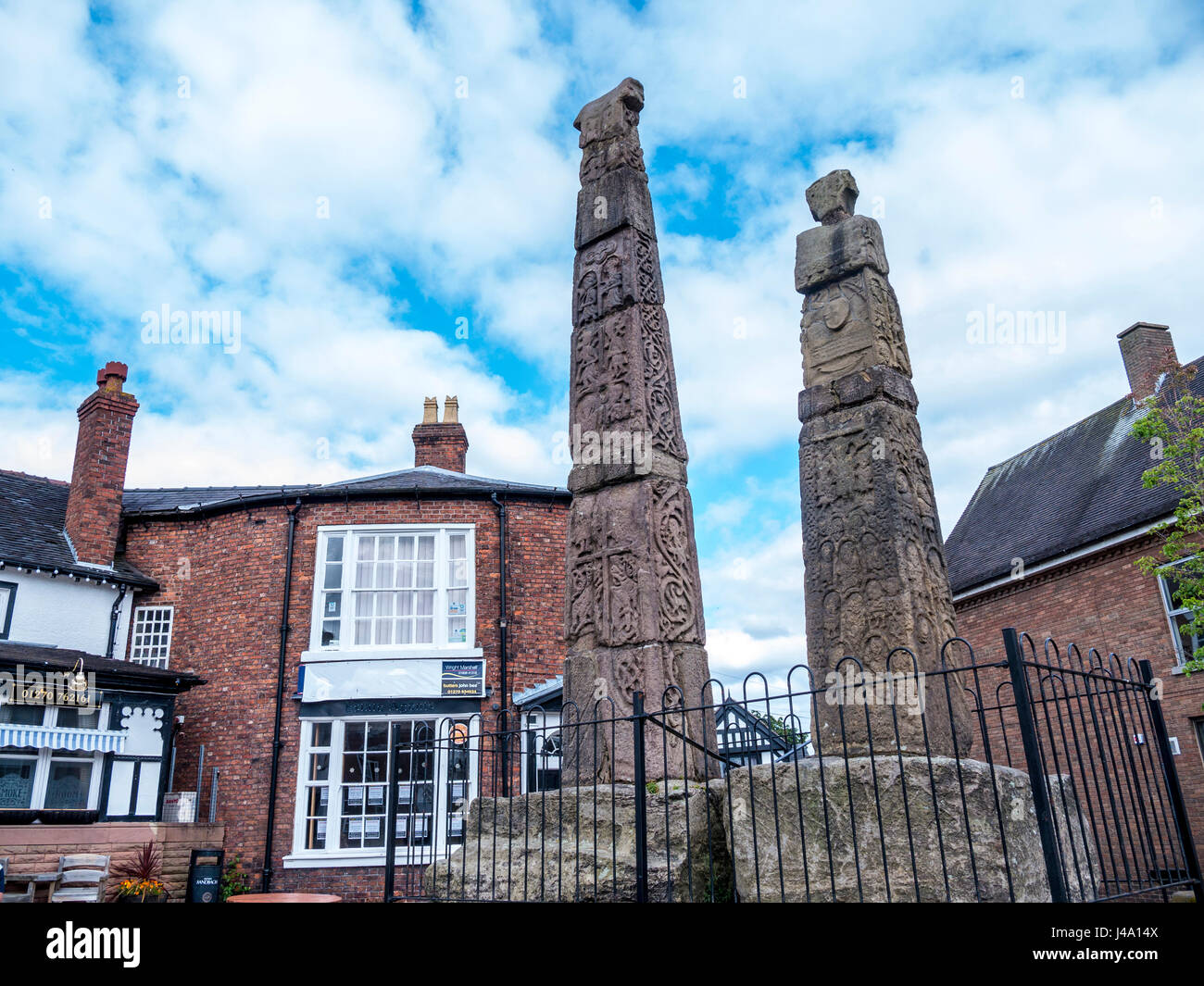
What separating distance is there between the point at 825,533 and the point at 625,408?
67.7 inches

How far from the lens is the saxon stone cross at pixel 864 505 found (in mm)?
4789

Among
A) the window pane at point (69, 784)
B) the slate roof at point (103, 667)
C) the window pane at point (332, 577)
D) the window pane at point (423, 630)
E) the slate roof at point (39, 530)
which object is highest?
the slate roof at point (39, 530)

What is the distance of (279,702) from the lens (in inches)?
567

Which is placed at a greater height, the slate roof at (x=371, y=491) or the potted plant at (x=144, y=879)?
the slate roof at (x=371, y=491)

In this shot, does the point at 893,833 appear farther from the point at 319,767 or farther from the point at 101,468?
the point at 101,468

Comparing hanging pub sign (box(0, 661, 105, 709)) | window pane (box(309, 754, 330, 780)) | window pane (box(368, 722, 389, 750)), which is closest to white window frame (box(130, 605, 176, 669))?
hanging pub sign (box(0, 661, 105, 709))

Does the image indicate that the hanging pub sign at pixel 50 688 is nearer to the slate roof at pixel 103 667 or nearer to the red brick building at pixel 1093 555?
the slate roof at pixel 103 667

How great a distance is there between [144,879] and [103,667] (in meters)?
3.37

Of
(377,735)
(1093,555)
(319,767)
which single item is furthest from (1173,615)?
(319,767)

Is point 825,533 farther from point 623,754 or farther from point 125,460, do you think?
point 125,460

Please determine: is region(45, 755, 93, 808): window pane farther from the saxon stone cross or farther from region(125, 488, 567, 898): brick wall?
the saxon stone cross

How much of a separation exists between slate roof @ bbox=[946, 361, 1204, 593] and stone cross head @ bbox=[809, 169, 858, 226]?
426 inches

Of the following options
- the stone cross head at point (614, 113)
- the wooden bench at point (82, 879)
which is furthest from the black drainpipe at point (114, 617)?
the stone cross head at point (614, 113)

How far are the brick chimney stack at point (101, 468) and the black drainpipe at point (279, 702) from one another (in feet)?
11.6
